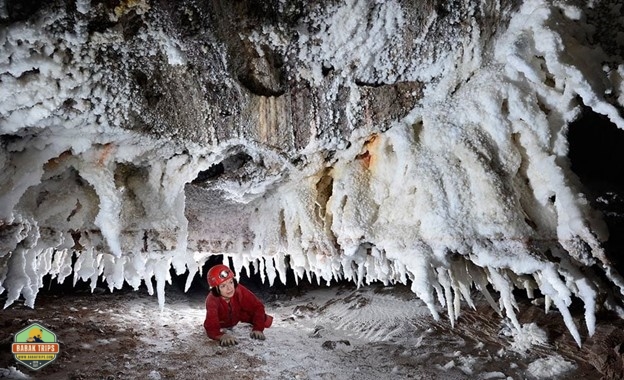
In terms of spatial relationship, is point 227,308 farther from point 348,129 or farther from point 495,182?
point 495,182

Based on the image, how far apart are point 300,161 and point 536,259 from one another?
1972mm

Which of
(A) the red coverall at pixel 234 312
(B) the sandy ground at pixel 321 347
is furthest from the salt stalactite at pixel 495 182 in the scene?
(A) the red coverall at pixel 234 312

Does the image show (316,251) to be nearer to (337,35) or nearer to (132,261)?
(132,261)

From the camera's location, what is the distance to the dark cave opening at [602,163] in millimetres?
2729

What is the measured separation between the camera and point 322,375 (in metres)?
3.61

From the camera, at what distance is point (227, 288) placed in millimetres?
4648

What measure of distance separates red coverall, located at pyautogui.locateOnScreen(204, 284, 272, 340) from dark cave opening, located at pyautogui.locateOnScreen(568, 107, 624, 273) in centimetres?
352

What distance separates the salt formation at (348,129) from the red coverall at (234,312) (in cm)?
124

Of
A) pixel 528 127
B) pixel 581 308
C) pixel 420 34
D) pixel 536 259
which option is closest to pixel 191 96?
pixel 420 34

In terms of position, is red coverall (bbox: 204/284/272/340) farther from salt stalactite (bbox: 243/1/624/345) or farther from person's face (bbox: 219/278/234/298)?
salt stalactite (bbox: 243/1/624/345)

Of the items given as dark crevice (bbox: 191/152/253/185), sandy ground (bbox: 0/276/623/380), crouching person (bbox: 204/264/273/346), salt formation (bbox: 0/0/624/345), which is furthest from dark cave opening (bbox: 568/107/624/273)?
crouching person (bbox: 204/264/273/346)

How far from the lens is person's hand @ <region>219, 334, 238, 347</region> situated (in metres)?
4.27

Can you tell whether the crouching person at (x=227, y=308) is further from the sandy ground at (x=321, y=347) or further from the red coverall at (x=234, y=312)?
the sandy ground at (x=321, y=347)

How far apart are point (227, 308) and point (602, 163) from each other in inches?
156
